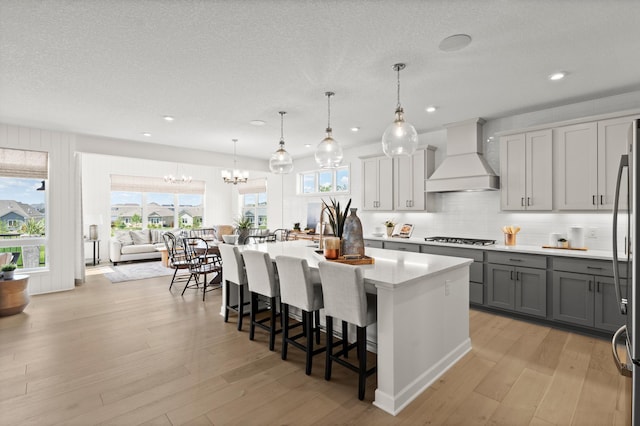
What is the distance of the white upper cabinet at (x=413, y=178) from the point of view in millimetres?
5176

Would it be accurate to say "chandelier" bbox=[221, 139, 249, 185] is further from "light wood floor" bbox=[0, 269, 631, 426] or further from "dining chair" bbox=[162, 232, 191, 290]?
"light wood floor" bbox=[0, 269, 631, 426]

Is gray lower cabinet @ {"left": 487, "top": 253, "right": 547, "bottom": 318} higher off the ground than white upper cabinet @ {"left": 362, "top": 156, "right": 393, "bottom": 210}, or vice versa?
white upper cabinet @ {"left": 362, "top": 156, "right": 393, "bottom": 210}

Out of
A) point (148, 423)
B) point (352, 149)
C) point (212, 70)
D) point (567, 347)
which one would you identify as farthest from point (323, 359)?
point (352, 149)

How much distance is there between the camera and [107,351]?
121 inches

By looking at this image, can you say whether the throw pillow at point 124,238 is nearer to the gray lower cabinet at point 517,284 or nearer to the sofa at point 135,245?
the sofa at point 135,245

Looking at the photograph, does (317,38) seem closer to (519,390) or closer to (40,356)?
(519,390)

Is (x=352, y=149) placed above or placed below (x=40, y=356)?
above

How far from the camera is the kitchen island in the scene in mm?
2205

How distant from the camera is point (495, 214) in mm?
4656

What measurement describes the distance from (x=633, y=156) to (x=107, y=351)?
4076mm

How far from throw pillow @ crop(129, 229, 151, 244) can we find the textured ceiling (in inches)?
178

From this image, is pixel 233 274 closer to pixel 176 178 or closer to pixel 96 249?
pixel 96 249

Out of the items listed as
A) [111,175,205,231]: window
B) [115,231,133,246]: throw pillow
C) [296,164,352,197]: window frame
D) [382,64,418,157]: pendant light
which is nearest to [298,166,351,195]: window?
[296,164,352,197]: window frame

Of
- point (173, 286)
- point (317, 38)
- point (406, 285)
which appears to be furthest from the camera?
point (173, 286)
